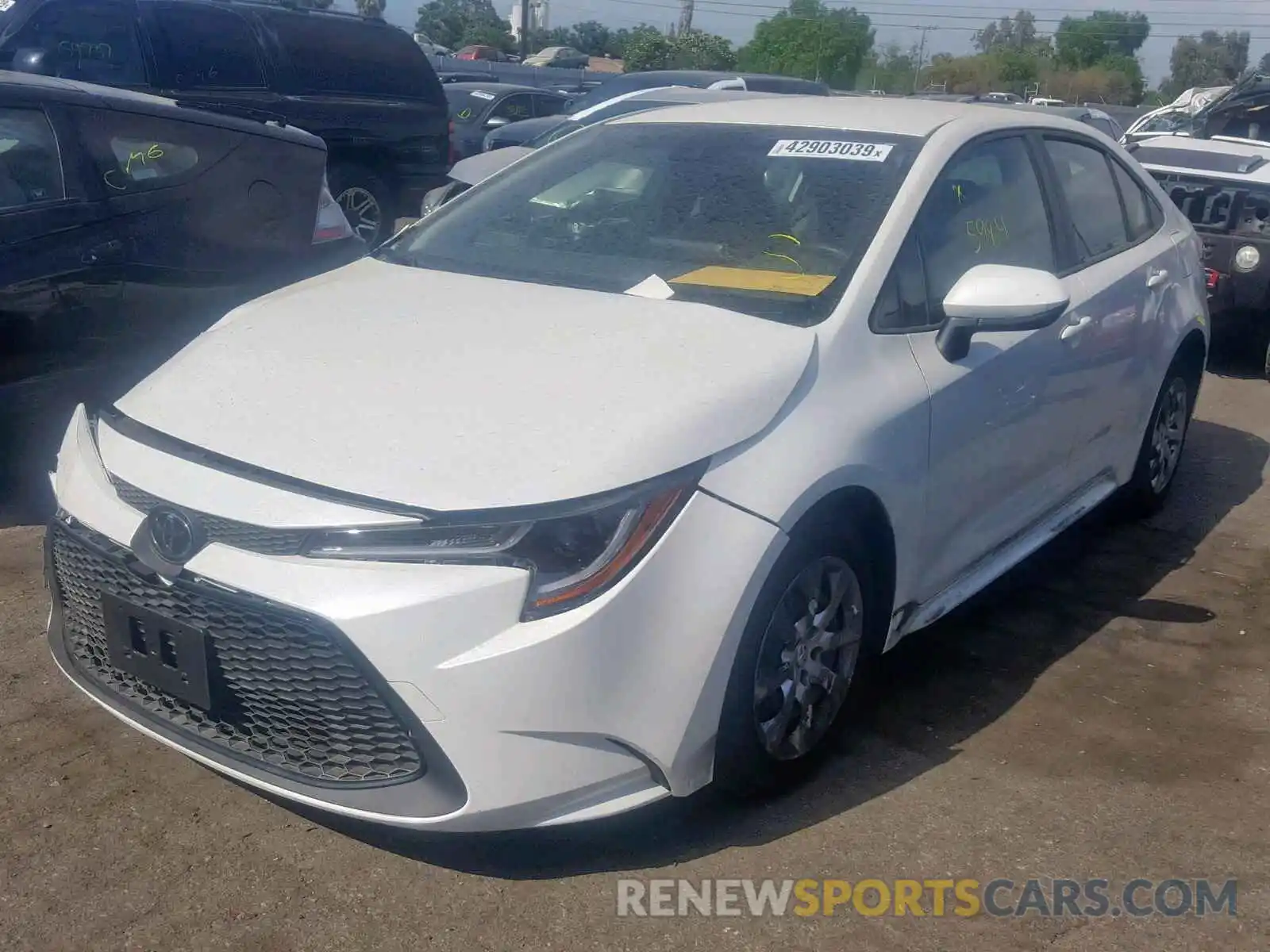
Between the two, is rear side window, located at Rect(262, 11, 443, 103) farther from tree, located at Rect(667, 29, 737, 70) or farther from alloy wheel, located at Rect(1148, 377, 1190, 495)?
tree, located at Rect(667, 29, 737, 70)

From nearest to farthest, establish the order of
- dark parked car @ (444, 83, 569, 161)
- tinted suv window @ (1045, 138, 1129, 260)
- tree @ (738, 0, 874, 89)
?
Answer: tinted suv window @ (1045, 138, 1129, 260) → dark parked car @ (444, 83, 569, 161) → tree @ (738, 0, 874, 89)

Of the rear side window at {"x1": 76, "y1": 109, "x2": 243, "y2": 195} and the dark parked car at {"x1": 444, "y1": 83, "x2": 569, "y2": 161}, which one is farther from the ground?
the rear side window at {"x1": 76, "y1": 109, "x2": 243, "y2": 195}

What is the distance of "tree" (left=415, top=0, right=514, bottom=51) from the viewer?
246 ft

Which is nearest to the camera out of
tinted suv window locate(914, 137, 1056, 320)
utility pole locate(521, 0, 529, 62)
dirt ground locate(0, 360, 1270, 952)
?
dirt ground locate(0, 360, 1270, 952)

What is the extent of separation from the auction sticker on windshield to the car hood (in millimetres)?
755

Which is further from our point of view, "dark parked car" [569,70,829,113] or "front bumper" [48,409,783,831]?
"dark parked car" [569,70,829,113]

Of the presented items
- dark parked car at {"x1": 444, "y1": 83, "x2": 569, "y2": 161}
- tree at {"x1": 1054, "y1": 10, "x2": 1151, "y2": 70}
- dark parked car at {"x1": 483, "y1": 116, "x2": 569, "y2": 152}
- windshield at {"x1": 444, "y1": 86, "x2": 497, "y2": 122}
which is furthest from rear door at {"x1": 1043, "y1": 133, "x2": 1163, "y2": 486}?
tree at {"x1": 1054, "y1": 10, "x2": 1151, "y2": 70}

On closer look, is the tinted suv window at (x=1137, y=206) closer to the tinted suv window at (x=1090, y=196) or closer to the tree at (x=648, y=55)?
the tinted suv window at (x=1090, y=196)

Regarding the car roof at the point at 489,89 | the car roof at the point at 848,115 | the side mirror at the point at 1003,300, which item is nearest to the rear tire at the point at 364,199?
the car roof at the point at 848,115

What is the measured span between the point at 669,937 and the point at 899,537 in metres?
1.16

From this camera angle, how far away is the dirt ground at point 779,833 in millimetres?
2725

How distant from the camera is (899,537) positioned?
3.30 metres

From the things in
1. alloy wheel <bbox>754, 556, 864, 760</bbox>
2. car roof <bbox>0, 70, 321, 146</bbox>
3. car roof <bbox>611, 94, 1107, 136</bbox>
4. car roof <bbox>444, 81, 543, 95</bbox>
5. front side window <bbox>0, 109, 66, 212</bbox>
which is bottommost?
alloy wheel <bbox>754, 556, 864, 760</bbox>

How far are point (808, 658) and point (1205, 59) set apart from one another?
286 feet
